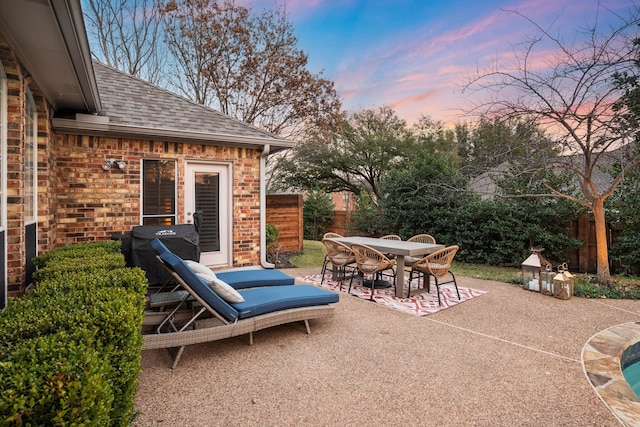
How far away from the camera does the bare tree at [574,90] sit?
627cm

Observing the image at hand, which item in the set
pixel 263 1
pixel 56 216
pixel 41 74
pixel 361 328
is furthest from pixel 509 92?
pixel 263 1

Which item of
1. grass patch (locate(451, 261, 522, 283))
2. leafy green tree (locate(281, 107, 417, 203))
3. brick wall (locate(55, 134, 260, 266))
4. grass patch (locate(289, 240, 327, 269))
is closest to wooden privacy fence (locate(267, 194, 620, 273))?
grass patch (locate(289, 240, 327, 269))

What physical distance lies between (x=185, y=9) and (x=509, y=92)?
13987mm

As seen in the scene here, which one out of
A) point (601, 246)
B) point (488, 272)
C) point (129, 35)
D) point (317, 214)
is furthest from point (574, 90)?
point (129, 35)

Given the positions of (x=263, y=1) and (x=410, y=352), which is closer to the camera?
(x=410, y=352)

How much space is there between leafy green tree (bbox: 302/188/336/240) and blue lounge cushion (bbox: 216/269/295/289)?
944cm

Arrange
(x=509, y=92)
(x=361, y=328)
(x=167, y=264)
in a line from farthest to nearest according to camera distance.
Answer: (x=509, y=92)
(x=361, y=328)
(x=167, y=264)

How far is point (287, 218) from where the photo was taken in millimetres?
11570

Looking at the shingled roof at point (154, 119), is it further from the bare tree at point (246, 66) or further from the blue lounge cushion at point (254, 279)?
the bare tree at point (246, 66)

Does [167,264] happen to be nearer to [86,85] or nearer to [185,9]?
[86,85]

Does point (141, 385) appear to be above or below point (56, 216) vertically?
below

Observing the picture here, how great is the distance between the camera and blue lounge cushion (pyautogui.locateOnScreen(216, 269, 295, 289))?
5090mm

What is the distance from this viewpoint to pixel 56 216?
6.00 metres

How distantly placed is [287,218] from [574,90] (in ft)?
26.1
